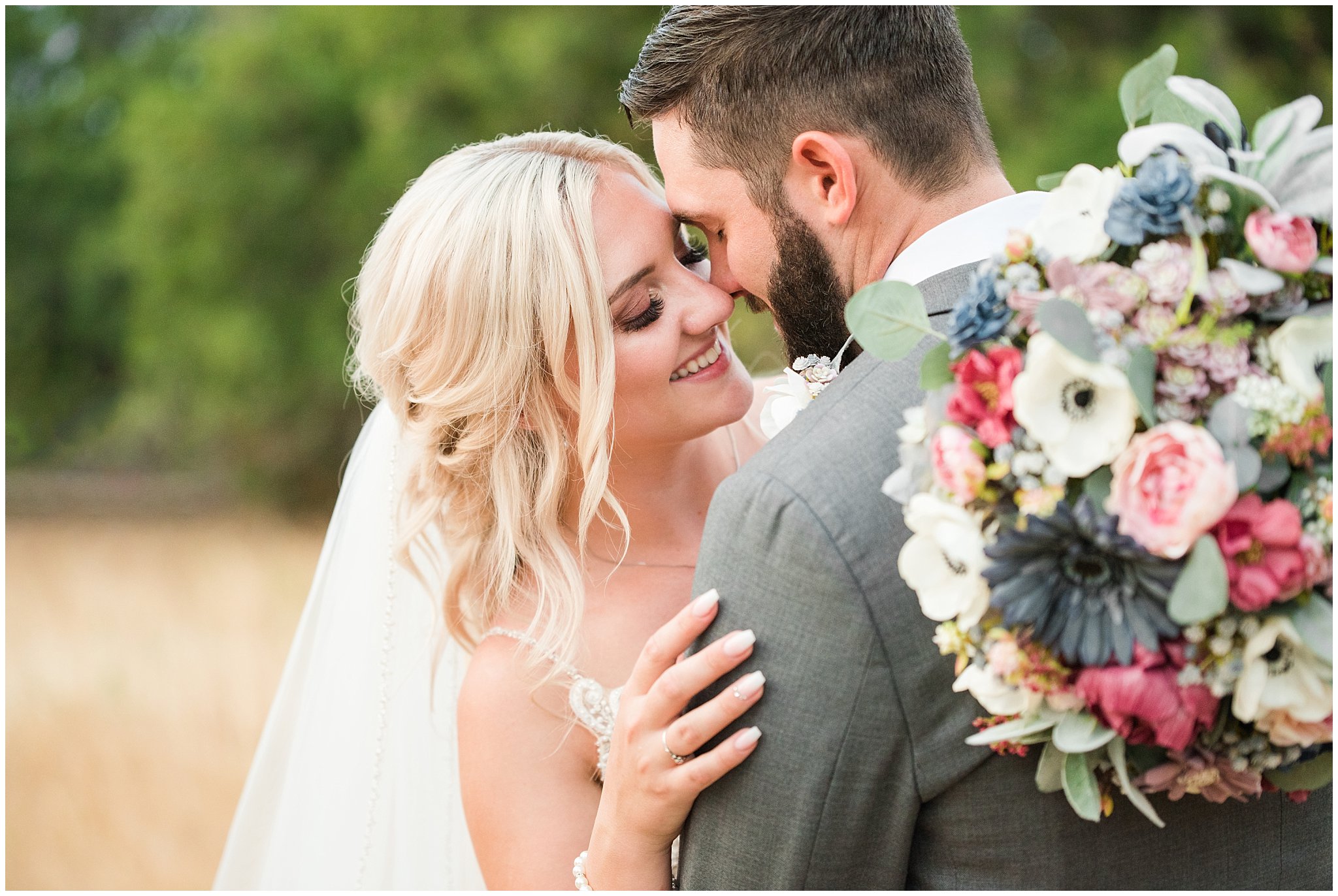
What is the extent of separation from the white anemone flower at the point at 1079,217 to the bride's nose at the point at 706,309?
1.24 m

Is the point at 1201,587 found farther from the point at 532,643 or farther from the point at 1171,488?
the point at 532,643

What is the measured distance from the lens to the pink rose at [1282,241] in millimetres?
1398

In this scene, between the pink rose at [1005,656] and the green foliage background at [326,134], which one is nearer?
the pink rose at [1005,656]

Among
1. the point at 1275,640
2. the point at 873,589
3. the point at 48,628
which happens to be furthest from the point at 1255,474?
the point at 48,628

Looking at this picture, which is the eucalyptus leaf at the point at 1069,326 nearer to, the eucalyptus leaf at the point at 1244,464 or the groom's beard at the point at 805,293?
the eucalyptus leaf at the point at 1244,464

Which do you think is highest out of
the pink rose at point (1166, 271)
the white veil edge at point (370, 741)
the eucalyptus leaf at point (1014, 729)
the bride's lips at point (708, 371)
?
the pink rose at point (1166, 271)

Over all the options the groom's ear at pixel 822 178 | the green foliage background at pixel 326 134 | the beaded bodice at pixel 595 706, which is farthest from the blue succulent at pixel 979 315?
the green foliage background at pixel 326 134

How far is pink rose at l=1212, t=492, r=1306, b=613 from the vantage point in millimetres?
1361

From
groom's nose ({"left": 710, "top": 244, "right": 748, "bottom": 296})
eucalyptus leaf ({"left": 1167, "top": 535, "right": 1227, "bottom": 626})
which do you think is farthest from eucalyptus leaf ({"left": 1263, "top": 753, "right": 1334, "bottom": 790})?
groom's nose ({"left": 710, "top": 244, "right": 748, "bottom": 296})

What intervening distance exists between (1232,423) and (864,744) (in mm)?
706

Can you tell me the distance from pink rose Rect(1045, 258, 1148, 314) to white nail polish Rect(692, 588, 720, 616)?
725 millimetres

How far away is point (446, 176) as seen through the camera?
291 centimetres

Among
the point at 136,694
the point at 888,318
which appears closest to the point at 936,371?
the point at 888,318

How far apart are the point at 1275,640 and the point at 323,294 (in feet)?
45.1
